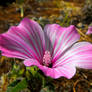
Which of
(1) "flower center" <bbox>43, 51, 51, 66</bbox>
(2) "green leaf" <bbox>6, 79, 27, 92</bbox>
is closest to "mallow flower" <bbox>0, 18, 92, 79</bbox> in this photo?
(1) "flower center" <bbox>43, 51, 51, 66</bbox>

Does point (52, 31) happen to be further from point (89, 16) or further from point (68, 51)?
point (89, 16)

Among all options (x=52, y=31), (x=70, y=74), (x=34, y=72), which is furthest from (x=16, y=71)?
(x=70, y=74)

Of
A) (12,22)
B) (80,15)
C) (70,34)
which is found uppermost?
(80,15)

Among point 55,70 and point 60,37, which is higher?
point 60,37

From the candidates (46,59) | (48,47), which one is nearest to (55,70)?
(46,59)

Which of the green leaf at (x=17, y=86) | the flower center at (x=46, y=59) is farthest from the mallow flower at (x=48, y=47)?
the green leaf at (x=17, y=86)

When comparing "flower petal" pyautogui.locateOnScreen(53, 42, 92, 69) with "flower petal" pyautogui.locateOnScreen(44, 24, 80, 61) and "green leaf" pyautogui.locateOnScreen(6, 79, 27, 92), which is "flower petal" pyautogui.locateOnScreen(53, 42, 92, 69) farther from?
"green leaf" pyautogui.locateOnScreen(6, 79, 27, 92)

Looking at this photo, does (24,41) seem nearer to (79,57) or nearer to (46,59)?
(46,59)
